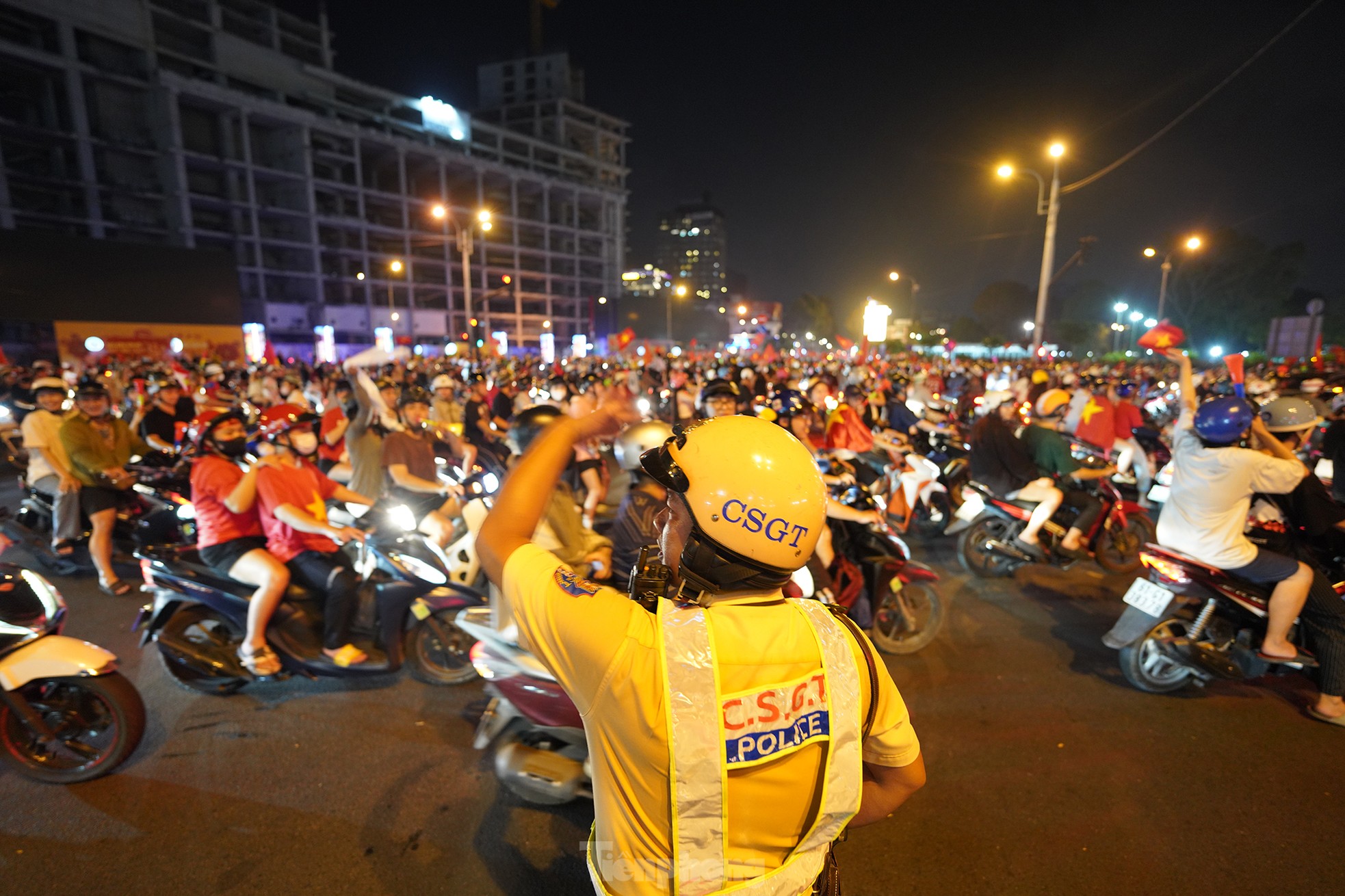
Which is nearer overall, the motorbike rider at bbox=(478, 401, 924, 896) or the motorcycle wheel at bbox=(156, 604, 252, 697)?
the motorbike rider at bbox=(478, 401, 924, 896)

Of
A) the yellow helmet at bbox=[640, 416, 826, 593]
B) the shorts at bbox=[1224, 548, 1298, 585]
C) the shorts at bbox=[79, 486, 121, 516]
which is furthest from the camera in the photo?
the shorts at bbox=[79, 486, 121, 516]

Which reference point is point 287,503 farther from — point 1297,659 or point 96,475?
point 1297,659

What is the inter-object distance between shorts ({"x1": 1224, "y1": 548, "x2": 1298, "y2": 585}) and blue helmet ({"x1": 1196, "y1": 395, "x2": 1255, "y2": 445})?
0.71 meters

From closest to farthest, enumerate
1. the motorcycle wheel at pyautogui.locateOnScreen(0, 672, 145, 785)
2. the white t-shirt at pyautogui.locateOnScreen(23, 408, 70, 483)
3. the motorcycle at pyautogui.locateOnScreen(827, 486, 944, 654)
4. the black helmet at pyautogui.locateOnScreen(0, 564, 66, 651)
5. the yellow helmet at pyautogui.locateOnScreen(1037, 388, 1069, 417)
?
1. the black helmet at pyautogui.locateOnScreen(0, 564, 66, 651)
2. the motorcycle wheel at pyautogui.locateOnScreen(0, 672, 145, 785)
3. the motorcycle at pyautogui.locateOnScreen(827, 486, 944, 654)
4. the white t-shirt at pyautogui.locateOnScreen(23, 408, 70, 483)
5. the yellow helmet at pyautogui.locateOnScreen(1037, 388, 1069, 417)

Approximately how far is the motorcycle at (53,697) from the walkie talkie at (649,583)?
3.40 meters

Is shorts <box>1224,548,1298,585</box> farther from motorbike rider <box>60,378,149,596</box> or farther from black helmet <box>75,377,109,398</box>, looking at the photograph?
black helmet <box>75,377,109,398</box>

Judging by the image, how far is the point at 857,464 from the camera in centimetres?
581

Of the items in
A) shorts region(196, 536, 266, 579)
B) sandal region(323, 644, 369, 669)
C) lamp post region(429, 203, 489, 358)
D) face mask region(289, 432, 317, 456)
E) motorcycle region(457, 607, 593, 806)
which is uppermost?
lamp post region(429, 203, 489, 358)

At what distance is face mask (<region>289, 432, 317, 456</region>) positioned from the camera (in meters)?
4.28

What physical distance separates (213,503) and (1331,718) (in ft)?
21.9

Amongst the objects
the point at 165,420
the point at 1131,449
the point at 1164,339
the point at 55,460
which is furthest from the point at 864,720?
the point at 1131,449

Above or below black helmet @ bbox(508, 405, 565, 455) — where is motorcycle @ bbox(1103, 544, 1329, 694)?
below

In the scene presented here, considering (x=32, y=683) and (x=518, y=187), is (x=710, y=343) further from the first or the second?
(x=32, y=683)

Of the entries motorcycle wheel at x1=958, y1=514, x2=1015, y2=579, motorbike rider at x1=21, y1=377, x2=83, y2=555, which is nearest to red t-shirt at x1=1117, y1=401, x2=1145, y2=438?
motorcycle wheel at x1=958, y1=514, x2=1015, y2=579
